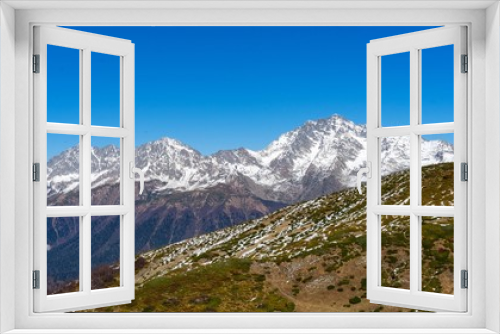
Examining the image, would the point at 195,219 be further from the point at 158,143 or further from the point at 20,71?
the point at 20,71

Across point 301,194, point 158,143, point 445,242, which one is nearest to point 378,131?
point 445,242

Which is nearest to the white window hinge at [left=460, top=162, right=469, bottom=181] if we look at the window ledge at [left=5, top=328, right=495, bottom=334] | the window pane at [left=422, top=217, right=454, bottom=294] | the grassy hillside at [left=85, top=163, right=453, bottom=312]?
the window ledge at [left=5, top=328, right=495, bottom=334]

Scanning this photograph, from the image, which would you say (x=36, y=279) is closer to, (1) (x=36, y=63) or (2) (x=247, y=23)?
(1) (x=36, y=63)

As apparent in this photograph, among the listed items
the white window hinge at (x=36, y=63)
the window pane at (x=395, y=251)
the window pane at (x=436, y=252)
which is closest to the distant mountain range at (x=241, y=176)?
the window pane at (x=395, y=251)

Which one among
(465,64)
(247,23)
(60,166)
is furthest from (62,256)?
(465,64)

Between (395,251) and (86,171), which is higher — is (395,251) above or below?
below

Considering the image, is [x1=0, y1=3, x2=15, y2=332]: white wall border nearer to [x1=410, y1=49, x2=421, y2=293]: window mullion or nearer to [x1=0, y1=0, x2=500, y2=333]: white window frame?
[x1=0, y1=0, x2=500, y2=333]: white window frame

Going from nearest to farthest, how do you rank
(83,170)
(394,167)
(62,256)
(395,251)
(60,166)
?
(83,170) → (62,256) → (60,166) → (395,251) → (394,167)
